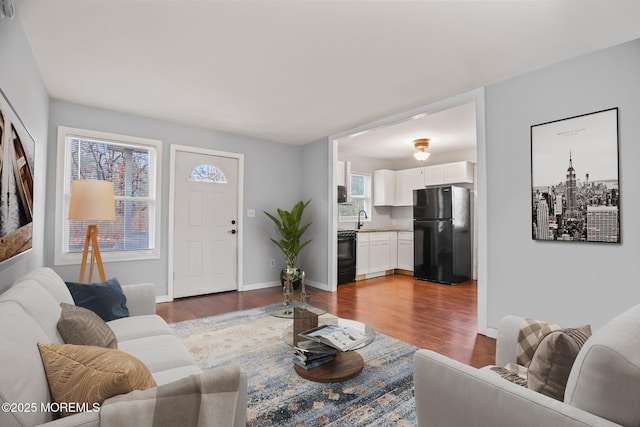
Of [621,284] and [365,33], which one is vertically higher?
[365,33]

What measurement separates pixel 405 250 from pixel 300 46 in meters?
4.86

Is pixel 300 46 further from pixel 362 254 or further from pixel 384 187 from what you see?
pixel 384 187

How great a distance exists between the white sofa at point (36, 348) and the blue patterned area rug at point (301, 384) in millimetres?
576

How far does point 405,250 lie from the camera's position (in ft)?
21.0

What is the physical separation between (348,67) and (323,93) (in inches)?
24.6

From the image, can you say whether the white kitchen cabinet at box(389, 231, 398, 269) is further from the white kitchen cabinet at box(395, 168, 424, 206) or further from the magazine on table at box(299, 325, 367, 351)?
the magazine on table at box(299, 325, 367, 351)

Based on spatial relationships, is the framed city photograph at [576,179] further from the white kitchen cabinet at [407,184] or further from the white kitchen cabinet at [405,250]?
the white kitchen cabinet at [407,184]

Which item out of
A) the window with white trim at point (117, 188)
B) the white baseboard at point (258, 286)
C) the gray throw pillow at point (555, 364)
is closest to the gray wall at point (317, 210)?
the white baseboard at point (258, 286)

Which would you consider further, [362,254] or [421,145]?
[362,254]

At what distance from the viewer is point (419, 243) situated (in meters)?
5.90

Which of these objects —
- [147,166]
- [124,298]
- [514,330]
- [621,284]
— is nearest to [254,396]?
[124,298]

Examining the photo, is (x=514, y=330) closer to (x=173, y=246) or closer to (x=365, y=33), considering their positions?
(x=365, y=33)

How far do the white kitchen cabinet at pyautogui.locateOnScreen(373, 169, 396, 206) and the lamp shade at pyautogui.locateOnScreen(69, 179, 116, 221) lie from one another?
5.09 m

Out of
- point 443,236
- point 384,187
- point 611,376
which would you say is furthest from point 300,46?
point 384,187
